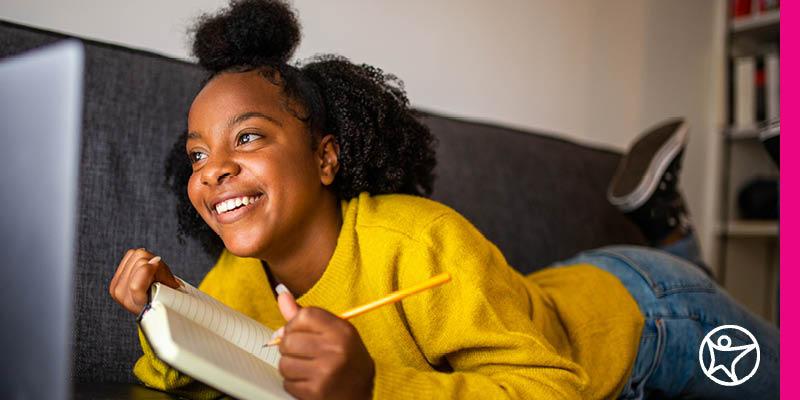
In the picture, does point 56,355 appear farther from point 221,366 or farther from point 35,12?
point 35,12

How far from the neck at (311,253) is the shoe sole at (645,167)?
681 millimetres

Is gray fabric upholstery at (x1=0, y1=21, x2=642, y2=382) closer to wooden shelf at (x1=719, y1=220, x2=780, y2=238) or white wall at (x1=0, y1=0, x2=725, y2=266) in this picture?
white wall at (x1=0, y1=0, x2=725, y2=266)

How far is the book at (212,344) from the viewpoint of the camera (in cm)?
47

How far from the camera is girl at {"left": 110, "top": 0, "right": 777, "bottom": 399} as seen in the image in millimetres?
593

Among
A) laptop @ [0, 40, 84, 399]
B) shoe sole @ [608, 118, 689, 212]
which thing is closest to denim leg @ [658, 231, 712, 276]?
shoe sole @ [608, 118, 689, 212]

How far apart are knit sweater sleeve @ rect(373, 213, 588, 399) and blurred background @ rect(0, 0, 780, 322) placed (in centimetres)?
23

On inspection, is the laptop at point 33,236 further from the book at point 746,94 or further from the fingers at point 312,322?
the book at point 746,94

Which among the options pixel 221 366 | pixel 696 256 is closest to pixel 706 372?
pixel 221 366

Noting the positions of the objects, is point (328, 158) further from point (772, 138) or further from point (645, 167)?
point (645, 167)

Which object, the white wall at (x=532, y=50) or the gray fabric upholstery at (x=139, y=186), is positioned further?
the white wall at (x=532, y=50)

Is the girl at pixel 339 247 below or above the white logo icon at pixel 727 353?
above

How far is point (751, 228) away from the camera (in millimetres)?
2014

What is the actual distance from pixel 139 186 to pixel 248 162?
202mm

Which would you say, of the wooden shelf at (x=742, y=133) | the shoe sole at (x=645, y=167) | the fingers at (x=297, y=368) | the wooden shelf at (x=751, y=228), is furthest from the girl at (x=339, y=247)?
the wooden shelf at (x=742, y=133)
